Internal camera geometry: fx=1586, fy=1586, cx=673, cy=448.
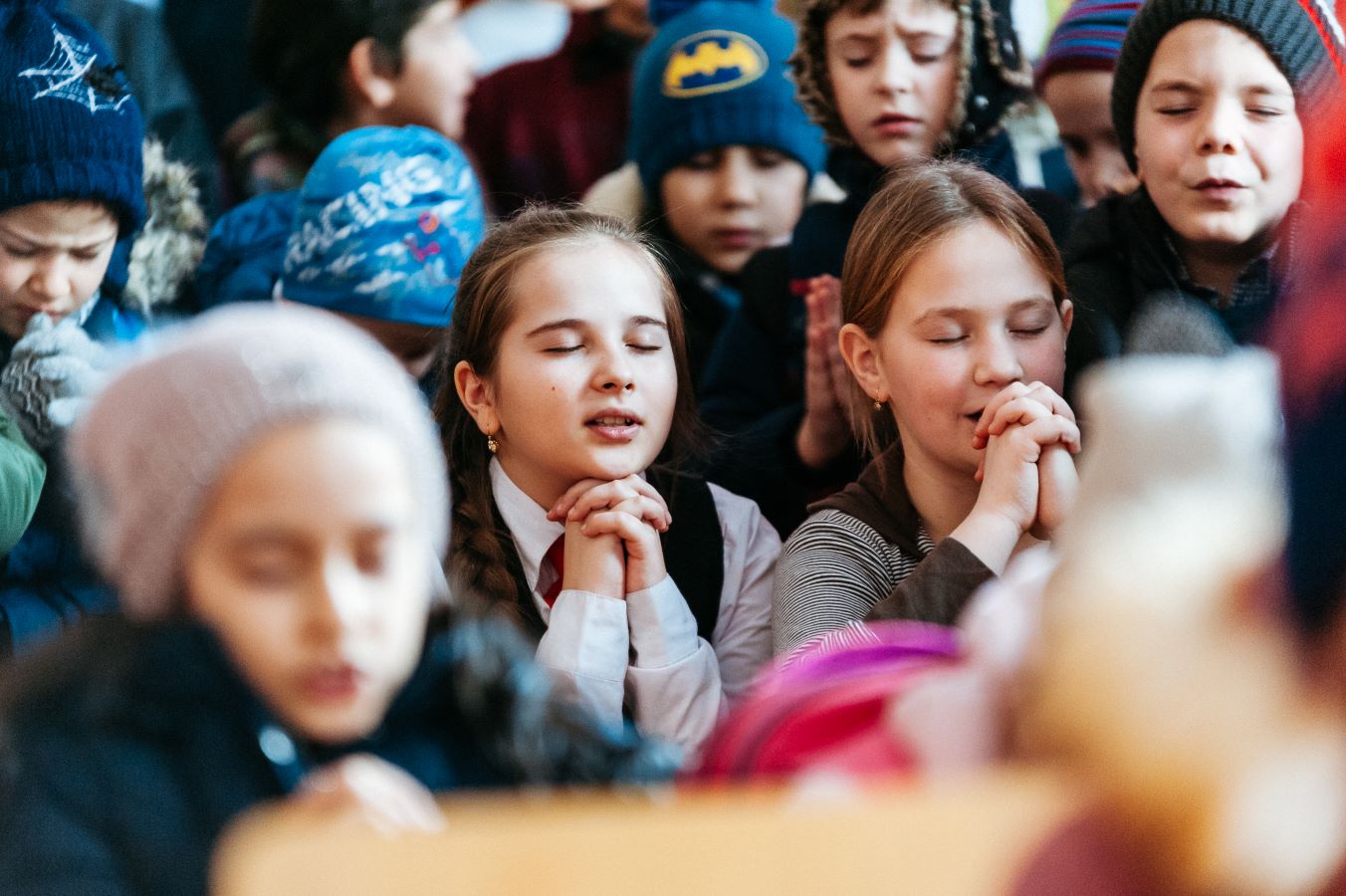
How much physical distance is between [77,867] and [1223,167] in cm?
127

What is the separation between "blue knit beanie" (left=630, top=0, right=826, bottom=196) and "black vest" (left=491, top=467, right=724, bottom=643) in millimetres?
779

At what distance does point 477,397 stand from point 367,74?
3.10ft

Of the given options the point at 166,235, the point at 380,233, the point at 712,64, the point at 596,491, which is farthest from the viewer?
the point at 712,64

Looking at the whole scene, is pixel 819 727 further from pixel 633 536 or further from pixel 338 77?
pixel 338 77

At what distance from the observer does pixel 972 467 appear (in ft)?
5.21

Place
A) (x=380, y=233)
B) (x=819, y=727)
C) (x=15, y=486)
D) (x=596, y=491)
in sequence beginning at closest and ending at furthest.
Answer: (x=819, y=727) < (x=596, y=491) < (x=15, y=486) < (x=380, y=233)

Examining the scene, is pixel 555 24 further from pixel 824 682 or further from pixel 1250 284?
pixel 824 682

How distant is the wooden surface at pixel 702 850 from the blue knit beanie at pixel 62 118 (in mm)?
1348

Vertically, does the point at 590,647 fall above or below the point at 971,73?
below

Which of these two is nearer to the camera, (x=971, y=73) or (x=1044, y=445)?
(x=1044, y=445)

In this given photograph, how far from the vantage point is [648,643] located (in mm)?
1508

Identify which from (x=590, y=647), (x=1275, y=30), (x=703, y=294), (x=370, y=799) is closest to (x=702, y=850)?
(x=370, y=799)

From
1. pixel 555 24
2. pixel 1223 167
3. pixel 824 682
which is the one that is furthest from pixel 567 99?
pixel 824 682

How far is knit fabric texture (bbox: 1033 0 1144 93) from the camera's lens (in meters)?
2.14
